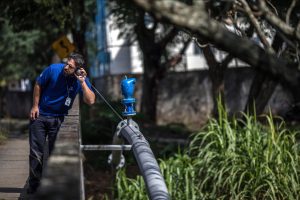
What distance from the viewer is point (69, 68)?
8.16m

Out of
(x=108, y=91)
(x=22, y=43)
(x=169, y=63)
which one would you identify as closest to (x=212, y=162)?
(x=169, y=63)

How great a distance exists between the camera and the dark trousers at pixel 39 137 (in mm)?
8328

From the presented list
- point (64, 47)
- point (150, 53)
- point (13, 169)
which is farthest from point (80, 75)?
point (150, 53)

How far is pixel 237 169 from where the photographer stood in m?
9.95

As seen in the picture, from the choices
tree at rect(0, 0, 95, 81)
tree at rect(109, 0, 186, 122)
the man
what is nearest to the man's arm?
the man

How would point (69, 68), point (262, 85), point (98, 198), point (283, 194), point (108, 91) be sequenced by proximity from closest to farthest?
point (69, 68) → point (283, 194) → point (98, 198) → point (262, 85) → point (108, 91)

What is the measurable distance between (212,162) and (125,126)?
2237mm

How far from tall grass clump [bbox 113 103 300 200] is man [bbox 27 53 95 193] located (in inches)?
95.1

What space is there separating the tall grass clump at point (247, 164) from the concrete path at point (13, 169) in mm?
2320

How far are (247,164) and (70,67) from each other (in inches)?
119

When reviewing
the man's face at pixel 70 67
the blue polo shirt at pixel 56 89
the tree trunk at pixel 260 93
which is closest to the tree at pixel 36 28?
the tree trunk at pixel 260 93

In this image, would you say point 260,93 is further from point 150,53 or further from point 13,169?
point 150,53

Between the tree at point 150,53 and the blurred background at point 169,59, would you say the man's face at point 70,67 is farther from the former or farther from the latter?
the tree at point 150,53

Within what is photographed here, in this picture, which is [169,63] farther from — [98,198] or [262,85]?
[98,198]
